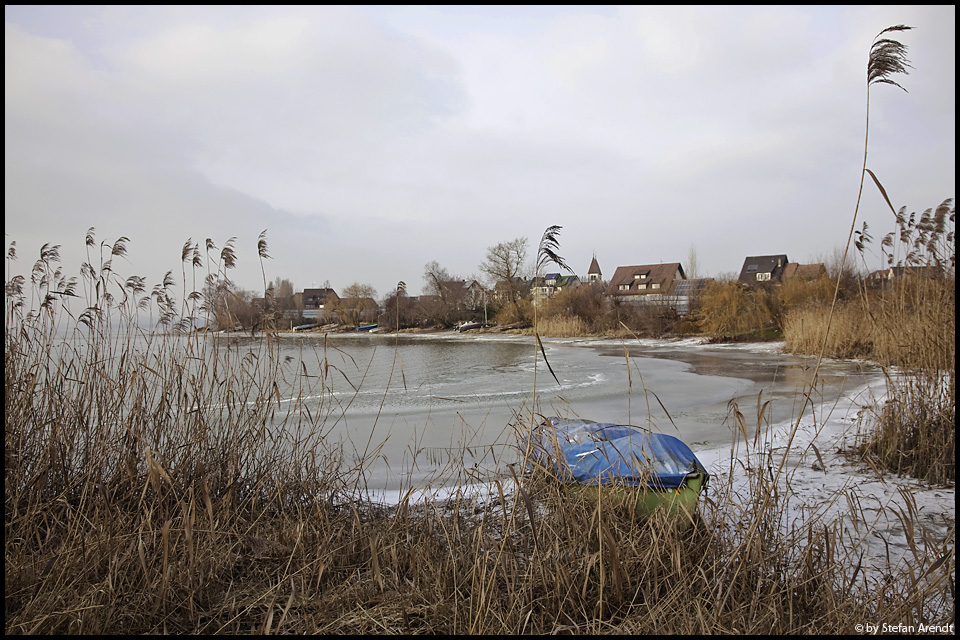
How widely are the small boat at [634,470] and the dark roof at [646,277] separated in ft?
175

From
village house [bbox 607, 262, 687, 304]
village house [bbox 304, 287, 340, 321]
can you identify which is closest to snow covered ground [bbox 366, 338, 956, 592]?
village house [bbox 304, 287, 340, 321]

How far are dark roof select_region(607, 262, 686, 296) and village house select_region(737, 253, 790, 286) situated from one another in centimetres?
683

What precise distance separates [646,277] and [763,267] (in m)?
12.9

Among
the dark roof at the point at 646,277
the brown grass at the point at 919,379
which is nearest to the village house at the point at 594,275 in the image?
the dark roof at the point at 646,277

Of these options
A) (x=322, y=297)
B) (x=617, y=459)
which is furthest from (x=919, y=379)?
(x=322, y=297)

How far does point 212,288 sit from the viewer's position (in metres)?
4.52

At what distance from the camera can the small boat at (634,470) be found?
9.75 ft

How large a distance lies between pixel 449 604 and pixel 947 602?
2.22 meters

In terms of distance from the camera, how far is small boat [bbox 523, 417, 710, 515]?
2.97 m

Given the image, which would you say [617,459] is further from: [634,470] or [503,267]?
[503,267]

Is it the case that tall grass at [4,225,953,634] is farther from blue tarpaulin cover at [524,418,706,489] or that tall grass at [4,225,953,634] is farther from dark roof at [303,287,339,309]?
dark roof at [303,287,339,309]

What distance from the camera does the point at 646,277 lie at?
2280 inches

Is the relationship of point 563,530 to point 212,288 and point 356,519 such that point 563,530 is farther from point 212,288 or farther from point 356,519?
point 212,288

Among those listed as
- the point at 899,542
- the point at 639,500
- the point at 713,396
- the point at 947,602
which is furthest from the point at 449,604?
the point at 713,396
